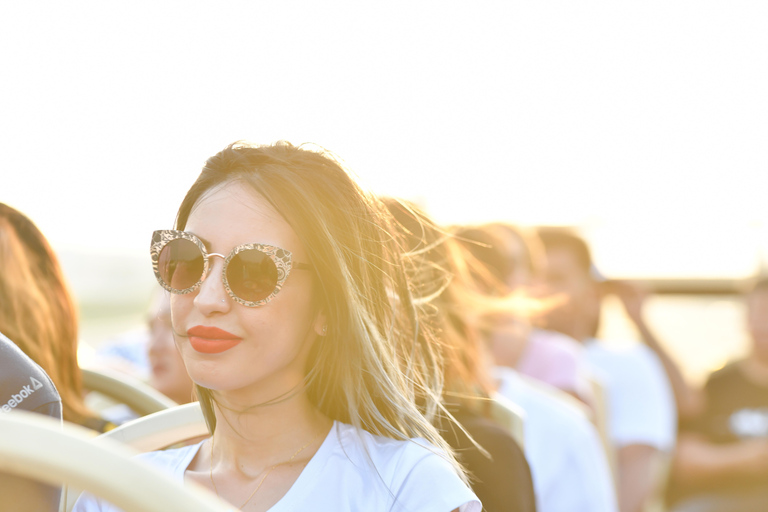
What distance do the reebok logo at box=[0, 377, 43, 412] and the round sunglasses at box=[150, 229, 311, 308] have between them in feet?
0.79

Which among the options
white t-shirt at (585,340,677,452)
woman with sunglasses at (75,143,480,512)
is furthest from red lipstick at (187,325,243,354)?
white t-shirt at (585,340,677,452)

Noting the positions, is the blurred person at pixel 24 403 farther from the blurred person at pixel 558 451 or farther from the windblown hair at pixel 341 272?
the blurred person at pixel 558 451

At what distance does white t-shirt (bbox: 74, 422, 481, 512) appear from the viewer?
119 centimetres

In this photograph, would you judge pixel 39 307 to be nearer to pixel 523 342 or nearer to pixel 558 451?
pixel 558 451

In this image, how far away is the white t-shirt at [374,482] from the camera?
3.91 ft

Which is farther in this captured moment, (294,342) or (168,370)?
(168,370)

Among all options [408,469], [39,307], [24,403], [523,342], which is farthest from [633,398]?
[24,403]

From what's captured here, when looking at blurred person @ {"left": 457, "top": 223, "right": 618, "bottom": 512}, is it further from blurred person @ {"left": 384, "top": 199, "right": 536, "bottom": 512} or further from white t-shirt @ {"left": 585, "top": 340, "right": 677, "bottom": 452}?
white t-shirt @ {"left": 585, "top": 340, "right": 677, "bottom": 452}

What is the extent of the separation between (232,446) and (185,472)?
11 centimetres

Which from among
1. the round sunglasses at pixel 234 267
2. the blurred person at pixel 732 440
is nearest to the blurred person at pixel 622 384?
the blurred person at pixel 732 440

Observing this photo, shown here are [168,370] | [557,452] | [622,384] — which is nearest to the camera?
[557,452]

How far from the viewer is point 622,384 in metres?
3.98

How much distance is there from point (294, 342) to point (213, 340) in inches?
5.4

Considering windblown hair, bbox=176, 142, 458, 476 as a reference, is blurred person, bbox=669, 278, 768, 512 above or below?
below
